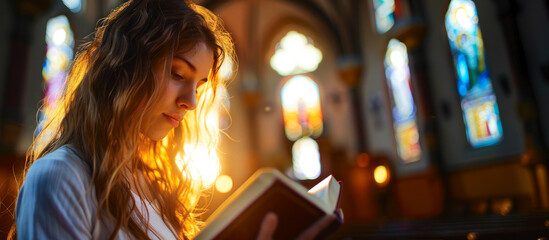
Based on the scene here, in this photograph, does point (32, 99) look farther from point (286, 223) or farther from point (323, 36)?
point (323, 36)

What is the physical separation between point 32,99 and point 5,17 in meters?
1.48

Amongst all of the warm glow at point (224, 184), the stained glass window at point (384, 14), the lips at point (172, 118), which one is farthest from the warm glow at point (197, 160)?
the warm glow at point (224, 184)

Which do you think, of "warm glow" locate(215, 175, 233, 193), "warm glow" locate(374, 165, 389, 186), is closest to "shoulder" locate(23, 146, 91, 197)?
"warm glow" locate(374, 165, 389, 186)

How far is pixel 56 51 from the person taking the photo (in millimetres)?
8031

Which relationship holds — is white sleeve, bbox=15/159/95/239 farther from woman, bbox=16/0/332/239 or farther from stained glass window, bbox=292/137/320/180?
stained glass window, bbox=292/137/320/180

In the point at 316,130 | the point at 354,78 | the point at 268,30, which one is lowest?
the point at 316,130

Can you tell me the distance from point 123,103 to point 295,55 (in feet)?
46.1

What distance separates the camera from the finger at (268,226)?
0.83 m

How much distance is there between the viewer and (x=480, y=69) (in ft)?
26.3

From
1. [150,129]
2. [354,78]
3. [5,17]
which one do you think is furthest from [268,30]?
[150,129]

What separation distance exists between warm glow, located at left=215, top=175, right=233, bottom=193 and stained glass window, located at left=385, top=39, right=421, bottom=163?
5718 millimetres

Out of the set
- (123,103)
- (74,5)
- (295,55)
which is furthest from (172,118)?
(295,55)

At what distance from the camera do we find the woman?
795mm

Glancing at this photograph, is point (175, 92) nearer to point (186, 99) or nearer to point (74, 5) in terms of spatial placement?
point (186, 99)
